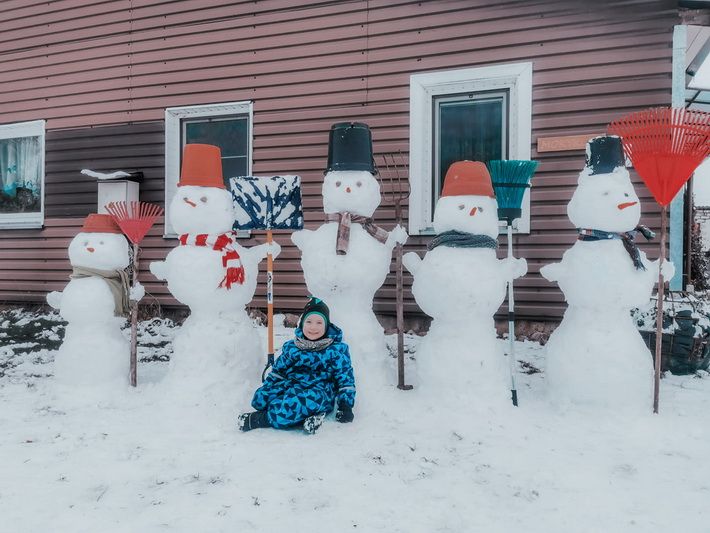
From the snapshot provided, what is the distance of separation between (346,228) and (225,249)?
35.0 inches

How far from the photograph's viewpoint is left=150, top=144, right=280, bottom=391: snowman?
376 centimetres

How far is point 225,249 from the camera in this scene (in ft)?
12.6

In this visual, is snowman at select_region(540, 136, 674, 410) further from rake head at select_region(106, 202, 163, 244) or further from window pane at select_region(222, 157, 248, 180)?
window pane at select_region(222, 157, 248, 180)

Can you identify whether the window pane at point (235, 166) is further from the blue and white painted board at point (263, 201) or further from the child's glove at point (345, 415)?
the child's glove at point (345, 415)

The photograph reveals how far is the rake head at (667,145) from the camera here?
11.0ft

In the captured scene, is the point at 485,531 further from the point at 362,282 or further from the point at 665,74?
the point at 665,74

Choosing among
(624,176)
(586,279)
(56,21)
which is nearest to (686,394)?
(586,279)

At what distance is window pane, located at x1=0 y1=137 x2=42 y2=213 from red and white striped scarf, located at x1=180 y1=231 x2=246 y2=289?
5474 mm

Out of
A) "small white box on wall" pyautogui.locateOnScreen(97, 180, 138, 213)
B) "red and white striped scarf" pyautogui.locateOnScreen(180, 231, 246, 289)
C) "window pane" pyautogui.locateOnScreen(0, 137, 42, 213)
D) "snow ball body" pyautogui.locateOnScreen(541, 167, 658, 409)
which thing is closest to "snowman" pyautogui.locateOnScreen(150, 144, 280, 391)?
"red and white striped scarf" pyautogui.locateOnScreen(180, 231, 246, 289)

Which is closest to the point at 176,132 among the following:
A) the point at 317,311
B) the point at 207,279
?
the point at 207,279

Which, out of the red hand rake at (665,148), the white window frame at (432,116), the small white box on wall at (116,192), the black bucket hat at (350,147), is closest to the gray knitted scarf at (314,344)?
the black bucket hat at (350,147)

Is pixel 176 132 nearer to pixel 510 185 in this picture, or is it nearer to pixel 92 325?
pixel 92 325

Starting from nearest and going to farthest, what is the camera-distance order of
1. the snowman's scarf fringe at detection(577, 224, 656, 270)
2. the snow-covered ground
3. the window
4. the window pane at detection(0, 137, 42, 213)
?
1. the snow-covered ground
2. the snowman's scarf fringe at detection(577, 224, 656, 270)
3. the window
4. the window pane at detection(0, 137, 42, 213)

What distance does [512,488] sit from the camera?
2.53m
